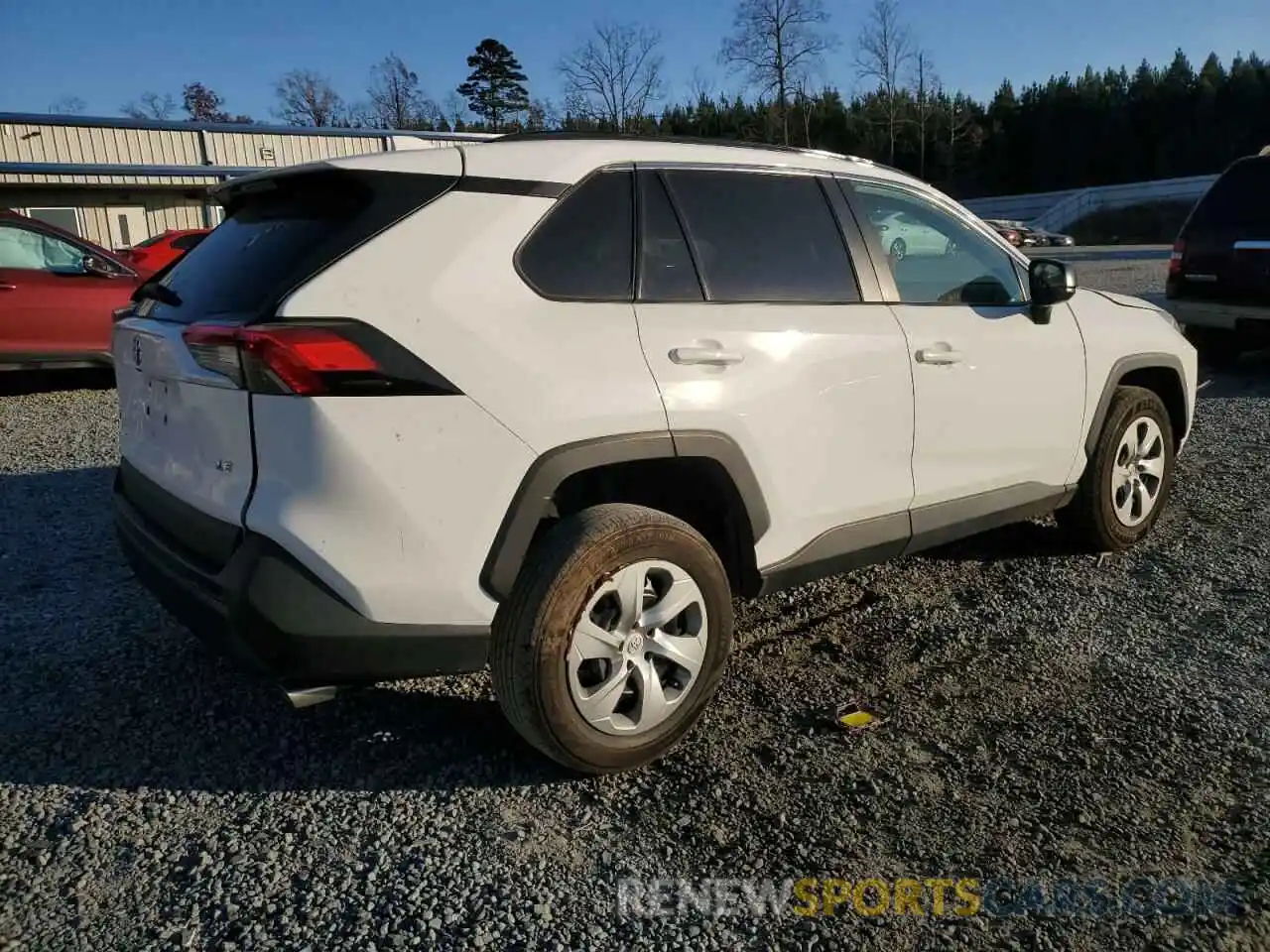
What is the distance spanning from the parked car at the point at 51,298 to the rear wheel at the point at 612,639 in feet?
25.0

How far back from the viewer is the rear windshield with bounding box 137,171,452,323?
246 cm

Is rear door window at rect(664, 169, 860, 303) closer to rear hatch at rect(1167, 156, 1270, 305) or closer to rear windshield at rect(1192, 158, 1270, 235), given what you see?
rear hatch at rect(1167, 156, 1270, 305)

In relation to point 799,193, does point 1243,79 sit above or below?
above

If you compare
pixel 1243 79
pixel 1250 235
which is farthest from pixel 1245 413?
pixel 1243 79

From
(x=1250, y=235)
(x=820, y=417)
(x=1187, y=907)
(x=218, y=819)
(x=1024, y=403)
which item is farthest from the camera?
(x=1250, y=235)

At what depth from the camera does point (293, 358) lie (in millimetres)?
2299

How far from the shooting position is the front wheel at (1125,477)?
4.31 m

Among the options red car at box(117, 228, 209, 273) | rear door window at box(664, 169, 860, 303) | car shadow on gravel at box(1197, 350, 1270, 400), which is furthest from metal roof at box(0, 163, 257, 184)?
rear door window at box(664, 169, 860, 303)

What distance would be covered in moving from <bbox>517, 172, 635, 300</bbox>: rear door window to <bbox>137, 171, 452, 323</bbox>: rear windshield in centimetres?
31

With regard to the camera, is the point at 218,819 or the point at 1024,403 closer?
the point at 218,819

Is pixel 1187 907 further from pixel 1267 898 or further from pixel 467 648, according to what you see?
pixel 467 648

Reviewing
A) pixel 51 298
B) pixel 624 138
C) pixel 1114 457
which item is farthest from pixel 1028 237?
pixel 624 138

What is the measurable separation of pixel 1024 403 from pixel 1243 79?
7301 cm

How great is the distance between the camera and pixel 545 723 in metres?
2.58
